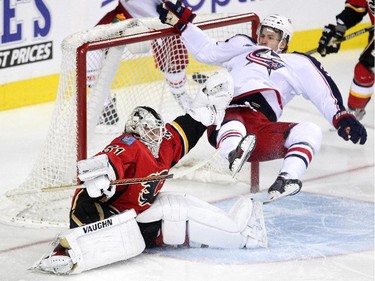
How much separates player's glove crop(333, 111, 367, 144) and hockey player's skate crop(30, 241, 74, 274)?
1.19 meters

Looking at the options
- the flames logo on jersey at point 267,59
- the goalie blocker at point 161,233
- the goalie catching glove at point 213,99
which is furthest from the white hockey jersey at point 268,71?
the goalie blocker at point 161,233

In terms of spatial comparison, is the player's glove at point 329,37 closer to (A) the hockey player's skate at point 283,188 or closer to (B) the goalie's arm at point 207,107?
(B) the goalie's arm at point 207,107

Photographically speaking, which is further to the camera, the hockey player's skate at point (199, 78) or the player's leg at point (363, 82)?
the player's leg at point (363, 82)

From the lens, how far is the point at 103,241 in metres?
4.35

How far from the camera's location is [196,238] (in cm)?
456

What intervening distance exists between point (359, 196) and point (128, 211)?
4.22 ft

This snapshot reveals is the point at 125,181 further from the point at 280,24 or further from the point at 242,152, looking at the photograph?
the point at 280,24

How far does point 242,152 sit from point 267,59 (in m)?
0.57

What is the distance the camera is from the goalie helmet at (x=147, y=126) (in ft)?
14.7

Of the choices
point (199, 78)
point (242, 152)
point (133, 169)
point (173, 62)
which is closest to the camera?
point (133, 169)

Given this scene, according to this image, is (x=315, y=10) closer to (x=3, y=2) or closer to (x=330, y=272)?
(x=3, y=2)

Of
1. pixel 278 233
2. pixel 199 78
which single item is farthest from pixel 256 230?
pixel 199 78

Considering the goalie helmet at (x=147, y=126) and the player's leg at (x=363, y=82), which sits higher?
the goalie helmet at (x=147, y=126)

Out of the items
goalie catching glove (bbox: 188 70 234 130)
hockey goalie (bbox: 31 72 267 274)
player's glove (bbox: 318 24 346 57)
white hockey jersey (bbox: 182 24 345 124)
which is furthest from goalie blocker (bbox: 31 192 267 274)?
player's glove (bbox: 318 24 346 57)
